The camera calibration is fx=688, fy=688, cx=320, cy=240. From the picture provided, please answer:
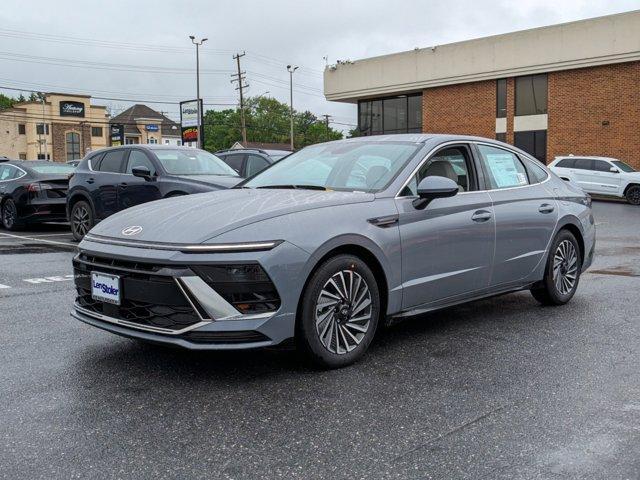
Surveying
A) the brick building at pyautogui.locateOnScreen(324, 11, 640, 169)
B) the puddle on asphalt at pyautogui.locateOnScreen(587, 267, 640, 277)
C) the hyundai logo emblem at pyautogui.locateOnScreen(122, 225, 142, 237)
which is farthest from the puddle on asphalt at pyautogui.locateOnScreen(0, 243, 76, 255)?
the brick building at pyautogui.locateOnScreen(324, 11, 640, 169)

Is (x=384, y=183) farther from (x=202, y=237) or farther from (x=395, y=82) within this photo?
(x=395, y=82)

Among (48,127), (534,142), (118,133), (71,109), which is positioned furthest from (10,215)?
(71,109)

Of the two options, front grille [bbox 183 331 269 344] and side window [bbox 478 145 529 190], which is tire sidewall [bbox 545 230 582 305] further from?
front grille [bbox 183 331 269 344]

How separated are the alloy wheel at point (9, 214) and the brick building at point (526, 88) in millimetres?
26558

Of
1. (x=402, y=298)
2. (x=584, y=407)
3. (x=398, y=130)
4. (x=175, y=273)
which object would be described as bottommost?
(x=584, y=407)

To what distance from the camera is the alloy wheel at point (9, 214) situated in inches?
537

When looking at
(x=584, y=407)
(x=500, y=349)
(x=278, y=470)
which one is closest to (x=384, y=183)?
(x=500, y=349)

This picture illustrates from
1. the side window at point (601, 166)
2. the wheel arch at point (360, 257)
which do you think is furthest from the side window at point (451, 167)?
the side window at point (601, 166)

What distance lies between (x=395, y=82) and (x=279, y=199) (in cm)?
3619

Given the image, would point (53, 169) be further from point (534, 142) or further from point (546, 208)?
point (534, 142)

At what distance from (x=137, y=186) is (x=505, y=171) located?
21.8 ft

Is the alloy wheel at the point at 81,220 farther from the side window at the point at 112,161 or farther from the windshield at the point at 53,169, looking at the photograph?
the windshield at the point at 53,169

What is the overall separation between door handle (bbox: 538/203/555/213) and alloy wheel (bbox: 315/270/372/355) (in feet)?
7.52

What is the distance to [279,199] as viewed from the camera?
449cm
